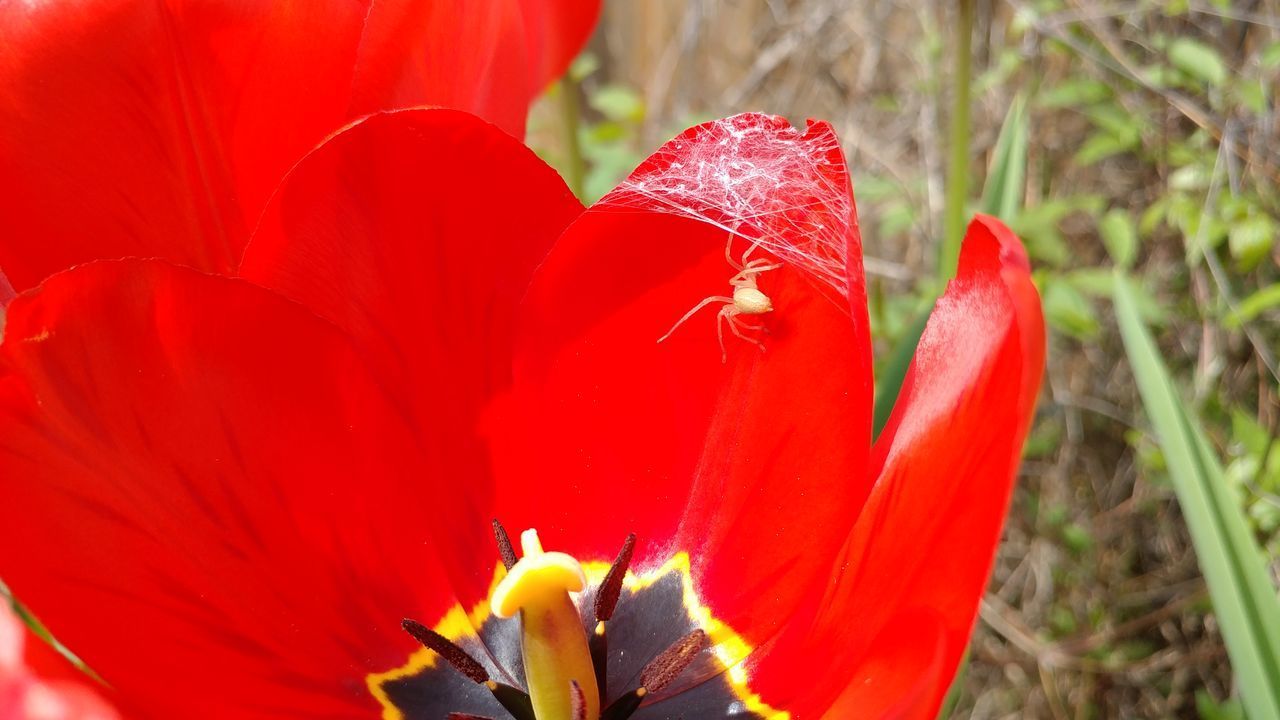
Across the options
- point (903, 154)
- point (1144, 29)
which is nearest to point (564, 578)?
point (1144, 29)

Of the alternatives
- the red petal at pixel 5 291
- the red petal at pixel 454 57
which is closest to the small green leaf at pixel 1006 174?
the red petal at pixel 454 57

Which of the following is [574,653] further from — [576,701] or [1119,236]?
[1119,236]

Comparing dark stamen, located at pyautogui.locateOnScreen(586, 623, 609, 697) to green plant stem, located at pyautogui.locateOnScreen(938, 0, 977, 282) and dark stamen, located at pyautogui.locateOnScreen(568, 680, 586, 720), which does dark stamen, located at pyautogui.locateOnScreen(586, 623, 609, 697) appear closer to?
dark stamen, located at pyautogui.locateOnScreen(568, 680, 586, 720)

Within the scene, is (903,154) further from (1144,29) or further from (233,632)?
(233,632)

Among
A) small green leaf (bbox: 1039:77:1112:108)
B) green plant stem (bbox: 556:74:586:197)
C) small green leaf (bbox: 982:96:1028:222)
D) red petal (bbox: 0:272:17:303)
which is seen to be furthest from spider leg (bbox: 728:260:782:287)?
small green leaf (bbox: 1039:77:1112:108)

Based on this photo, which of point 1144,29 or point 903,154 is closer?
point 1144,29

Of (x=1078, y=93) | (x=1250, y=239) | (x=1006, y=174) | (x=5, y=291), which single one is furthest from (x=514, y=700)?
(x=1078, y=93)
